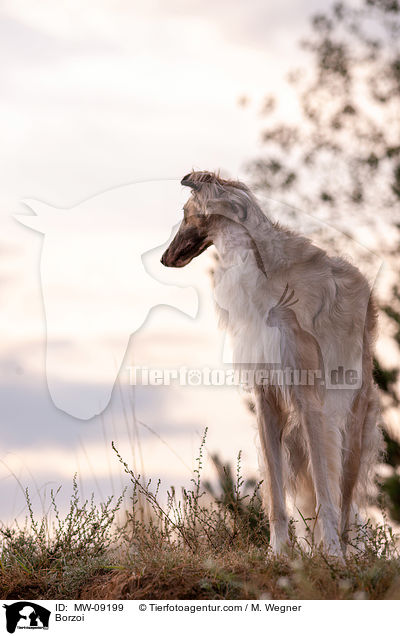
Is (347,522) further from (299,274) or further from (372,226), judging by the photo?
(372,226)

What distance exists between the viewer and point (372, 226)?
14.2 meters

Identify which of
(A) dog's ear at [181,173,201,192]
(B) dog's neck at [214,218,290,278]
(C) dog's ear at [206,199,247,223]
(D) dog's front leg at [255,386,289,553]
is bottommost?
(D) dog's front leg at [255,386,289,553]

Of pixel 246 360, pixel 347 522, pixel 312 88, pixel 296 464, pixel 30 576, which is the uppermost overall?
pixel 312 88

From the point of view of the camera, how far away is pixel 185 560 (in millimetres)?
5648

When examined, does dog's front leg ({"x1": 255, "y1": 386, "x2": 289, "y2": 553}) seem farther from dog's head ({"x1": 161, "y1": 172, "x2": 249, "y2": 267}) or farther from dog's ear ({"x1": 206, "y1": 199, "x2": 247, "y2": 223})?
dog's ear ({"x1": 206, "y1": 199, "x2": 247, "y2": 223})

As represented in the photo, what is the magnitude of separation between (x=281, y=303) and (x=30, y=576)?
2.97 metres

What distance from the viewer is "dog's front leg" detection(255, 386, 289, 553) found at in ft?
20.4
